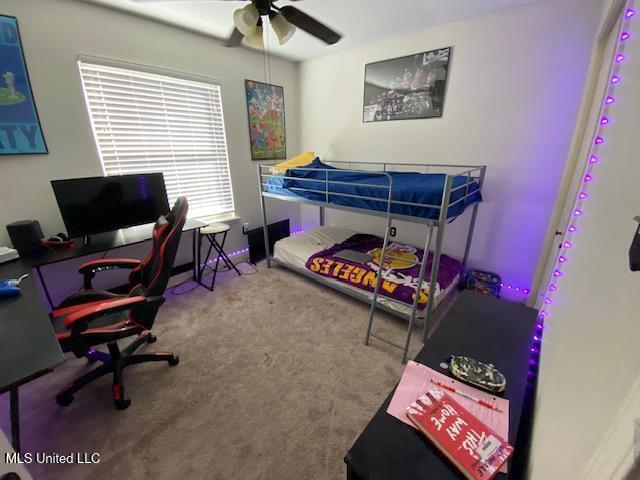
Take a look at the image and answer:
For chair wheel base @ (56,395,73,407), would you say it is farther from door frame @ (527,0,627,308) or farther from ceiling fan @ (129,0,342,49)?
door frame @ (527,0,627,308)

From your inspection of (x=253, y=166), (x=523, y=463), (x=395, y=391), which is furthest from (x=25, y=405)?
(x=253, y=166)

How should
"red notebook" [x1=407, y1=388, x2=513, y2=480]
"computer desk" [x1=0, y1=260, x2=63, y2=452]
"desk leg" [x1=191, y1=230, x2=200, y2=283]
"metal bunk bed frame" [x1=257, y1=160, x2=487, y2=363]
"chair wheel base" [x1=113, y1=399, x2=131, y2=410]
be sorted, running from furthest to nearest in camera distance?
1. "desk leg" [x1=191, y1=230, x2=200, y2=283]
2. "metal bunk bed frame" [x1=257, y1=160, x2=487, y2=363]
3. "chair wheel base" [x1=113, y1=399, x2=131, y2=410]
4. "computer desk" [x1=0, y1=260, x2=63, y2=452]
5. "red notebook" [x1=407, y1=388, x2=513, y2=480]

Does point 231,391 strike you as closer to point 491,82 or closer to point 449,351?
point 449,351

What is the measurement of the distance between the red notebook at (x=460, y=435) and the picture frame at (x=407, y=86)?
2701mm

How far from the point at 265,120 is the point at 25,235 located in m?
2.57

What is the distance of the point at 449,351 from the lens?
3.43 feet

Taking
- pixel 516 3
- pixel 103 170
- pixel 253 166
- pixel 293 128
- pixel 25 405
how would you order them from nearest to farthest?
pixel 25 405 < pixel 516 3 < pixel 103 170 < pixel 253 166 < pixel 293 128

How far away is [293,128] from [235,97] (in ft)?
3.16

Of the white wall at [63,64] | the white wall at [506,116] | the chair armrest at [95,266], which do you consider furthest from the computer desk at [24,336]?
the white wall at [506,116]

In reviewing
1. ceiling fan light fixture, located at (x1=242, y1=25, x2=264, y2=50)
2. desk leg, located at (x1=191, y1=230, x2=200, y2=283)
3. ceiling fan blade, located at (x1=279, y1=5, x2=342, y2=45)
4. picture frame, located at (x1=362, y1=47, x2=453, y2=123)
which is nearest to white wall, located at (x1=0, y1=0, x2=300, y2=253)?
desk leg, located at (x1=191, y1=230, x2=200, y2=283)

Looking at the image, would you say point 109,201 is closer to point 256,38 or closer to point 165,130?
point 165,130

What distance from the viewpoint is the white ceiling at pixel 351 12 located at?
2043 millimetres

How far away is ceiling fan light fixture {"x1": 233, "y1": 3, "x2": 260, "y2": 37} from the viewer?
1586mm

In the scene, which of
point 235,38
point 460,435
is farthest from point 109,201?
point 460,435
